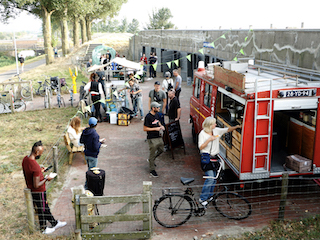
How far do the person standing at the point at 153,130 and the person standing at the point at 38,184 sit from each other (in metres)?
2.99

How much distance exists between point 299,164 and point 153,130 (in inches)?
139

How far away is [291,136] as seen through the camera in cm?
749

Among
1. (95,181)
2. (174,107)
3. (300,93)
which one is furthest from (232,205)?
(174,107)

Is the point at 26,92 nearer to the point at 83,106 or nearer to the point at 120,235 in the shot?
the point at 83,106

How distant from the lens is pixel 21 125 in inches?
535

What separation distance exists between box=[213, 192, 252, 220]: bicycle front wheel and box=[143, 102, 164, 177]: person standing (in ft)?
7.98

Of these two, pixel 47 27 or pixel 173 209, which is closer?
pixel 173 209

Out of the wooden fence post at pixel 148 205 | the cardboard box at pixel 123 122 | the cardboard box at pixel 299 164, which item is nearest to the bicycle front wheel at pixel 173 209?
the wooden fence post at pixel 148 205

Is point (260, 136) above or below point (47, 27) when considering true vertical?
below

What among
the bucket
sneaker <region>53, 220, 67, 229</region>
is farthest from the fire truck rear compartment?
the bucket

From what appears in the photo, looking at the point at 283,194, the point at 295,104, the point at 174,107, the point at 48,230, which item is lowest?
the point at 48,230

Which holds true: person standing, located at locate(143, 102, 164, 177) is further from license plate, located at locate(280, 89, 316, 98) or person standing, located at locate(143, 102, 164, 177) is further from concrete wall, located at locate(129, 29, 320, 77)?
concrete wall, located at locate(129, 29, 320, 77)

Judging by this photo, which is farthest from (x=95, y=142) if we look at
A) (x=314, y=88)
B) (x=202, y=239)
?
(x=314, y=88)

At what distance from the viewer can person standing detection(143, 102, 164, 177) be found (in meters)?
8.06
